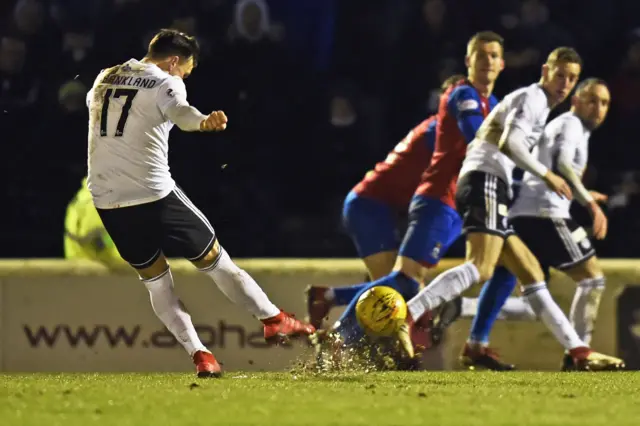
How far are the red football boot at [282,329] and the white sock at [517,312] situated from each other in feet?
6.92

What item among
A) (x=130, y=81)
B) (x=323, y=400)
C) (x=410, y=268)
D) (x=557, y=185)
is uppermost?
(x=130, y=81)

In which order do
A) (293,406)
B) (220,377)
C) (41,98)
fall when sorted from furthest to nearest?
(41,98) → (220,377) → (293,406)

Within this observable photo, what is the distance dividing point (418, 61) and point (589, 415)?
6391 millimetres

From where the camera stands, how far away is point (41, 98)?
36.1 feet

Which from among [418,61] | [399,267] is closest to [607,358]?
[399,267]

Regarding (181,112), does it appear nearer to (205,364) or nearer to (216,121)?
(216,121)

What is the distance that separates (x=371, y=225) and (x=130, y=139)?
2.60 meters

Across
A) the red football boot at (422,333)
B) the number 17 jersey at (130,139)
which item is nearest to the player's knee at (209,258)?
the number 17 jersey at (130,139)

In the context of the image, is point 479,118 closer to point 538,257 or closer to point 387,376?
point 538,257

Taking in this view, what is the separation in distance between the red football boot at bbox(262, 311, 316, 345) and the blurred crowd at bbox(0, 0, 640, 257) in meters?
3.63

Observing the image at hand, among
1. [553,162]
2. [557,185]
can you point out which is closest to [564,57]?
[553,162]

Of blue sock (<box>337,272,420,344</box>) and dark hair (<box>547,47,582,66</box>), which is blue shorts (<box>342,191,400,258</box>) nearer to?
blue sock (<box>337,272,420,344</box>)

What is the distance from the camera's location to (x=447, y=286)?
26.4 feet

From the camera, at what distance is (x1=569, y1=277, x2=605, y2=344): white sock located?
856 cm
